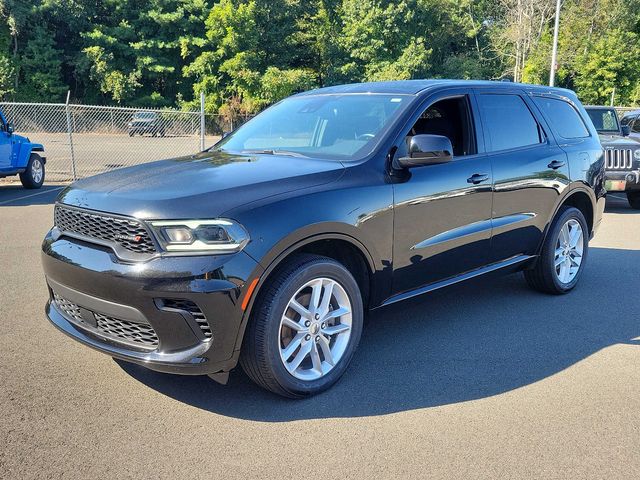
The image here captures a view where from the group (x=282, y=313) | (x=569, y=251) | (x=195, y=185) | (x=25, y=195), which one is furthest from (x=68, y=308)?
(x=25, y=195)

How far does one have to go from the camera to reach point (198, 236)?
298cm

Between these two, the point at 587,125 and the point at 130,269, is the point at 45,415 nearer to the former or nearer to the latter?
the point at 130,269

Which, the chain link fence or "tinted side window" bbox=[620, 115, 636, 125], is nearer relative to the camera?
"tinted side window" bbox=[620, 115, 636, 125]

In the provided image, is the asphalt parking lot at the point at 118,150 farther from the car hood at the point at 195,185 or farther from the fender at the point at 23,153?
the car hood at the point at 195,185

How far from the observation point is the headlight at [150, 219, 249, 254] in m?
2.97

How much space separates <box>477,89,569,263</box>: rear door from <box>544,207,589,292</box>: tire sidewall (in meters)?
0.19

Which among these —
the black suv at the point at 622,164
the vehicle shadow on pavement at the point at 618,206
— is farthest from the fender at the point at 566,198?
the vehicle shadow on pavement at the point at 618,206

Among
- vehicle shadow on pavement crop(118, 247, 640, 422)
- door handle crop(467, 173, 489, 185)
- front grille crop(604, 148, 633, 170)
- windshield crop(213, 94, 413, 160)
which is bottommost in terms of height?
vehicle shadow on pavement crop(118, 247, 640, 422)

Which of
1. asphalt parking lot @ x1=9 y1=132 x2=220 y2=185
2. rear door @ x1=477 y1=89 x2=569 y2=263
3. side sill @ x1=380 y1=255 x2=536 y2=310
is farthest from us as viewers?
asphalt parking lot @ x1=9 y1=132 x2=220 y2=185

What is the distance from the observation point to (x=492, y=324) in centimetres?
477

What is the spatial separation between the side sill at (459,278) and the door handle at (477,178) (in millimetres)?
712

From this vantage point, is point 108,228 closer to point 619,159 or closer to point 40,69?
point 619,159

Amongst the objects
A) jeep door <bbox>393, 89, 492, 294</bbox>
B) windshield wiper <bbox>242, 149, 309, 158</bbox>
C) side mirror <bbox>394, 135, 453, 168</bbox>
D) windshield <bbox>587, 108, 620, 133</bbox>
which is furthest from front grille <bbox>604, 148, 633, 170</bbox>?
windshield wiper <bbox>242, 149, 309, 158</bbox>

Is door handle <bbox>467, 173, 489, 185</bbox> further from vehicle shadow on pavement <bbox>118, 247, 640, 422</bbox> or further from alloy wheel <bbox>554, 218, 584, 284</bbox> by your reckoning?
alloy wheel <bbox>554, 218, 584, 284</bbox>
